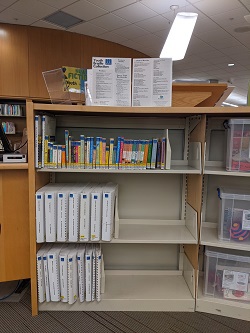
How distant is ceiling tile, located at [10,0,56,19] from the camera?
3330 millimetres

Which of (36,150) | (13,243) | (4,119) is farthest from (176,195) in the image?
(4,119)

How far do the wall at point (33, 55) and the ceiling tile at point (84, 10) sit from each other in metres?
0.69

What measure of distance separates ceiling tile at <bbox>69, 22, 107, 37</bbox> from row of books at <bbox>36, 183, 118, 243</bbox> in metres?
3.43

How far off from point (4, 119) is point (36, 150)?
11.1ft

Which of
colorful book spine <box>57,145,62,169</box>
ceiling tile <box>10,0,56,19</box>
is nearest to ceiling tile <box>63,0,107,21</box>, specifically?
ceiling tile <box>10,0,56,19</box>

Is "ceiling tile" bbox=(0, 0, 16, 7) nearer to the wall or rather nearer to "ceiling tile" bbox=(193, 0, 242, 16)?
the wall

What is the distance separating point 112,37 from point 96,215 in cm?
395

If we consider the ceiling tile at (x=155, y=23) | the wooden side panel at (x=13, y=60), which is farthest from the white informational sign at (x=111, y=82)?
the wooden side panel at (x=13, y=60)

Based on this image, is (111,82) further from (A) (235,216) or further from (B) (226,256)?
(B) (226,256)

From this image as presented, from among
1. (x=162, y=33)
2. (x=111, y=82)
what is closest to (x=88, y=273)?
(x=111, y=82)

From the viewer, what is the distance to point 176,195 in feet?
6.37

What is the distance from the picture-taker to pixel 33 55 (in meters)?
4.18

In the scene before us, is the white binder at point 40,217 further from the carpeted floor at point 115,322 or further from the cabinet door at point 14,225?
the carpeted floor at point 115,322

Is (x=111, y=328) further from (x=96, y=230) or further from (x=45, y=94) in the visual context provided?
(x=45, y=94)
